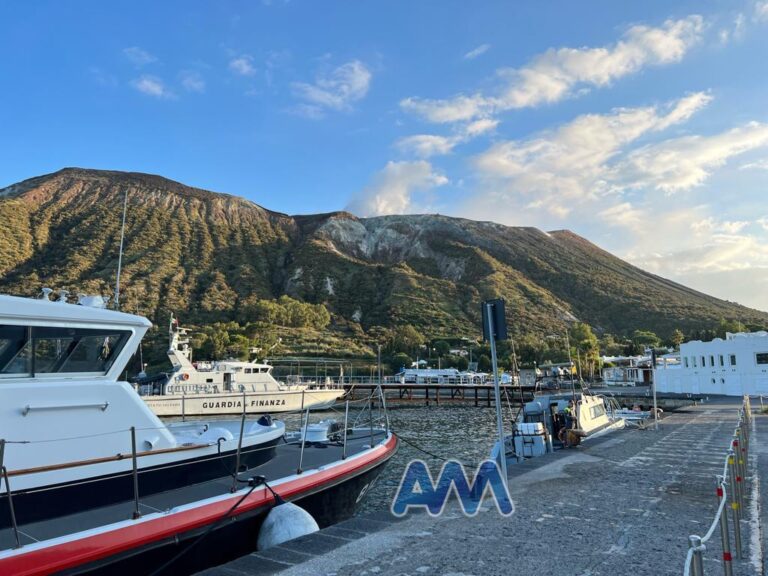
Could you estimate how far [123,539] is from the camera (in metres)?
5.66

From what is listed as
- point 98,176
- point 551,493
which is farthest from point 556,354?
point 98,176

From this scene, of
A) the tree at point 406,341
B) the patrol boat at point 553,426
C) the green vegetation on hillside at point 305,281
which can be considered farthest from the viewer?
the green vegetation on hillside at point 305,281

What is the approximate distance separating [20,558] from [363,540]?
322 cm

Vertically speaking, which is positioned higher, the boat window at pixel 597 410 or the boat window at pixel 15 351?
the boat window at pixel 15 351

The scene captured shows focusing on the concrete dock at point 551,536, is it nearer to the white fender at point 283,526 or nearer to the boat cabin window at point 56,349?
the white fender at point 283,526

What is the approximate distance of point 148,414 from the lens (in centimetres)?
749

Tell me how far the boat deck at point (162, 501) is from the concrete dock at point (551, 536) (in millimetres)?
2132

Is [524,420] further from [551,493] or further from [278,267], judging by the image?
[278,267]

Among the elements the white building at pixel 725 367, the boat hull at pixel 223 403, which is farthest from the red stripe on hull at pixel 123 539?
the white building at pixel 725 367

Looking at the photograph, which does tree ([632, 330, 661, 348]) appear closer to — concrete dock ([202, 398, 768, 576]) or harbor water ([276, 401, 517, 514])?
harbor water ([276, 401, 517, 514])

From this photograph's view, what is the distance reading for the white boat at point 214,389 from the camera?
3728 centimetres

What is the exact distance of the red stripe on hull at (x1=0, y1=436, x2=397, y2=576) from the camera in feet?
16.1

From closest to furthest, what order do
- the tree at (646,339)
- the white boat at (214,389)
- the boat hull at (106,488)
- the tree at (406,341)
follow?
the boat hull at (106,488) → the white boat at (214,389) → the tree at (406,341) → the tree at (646,339)

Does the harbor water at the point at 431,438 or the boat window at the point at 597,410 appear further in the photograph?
the boat window at the point at 597,410
